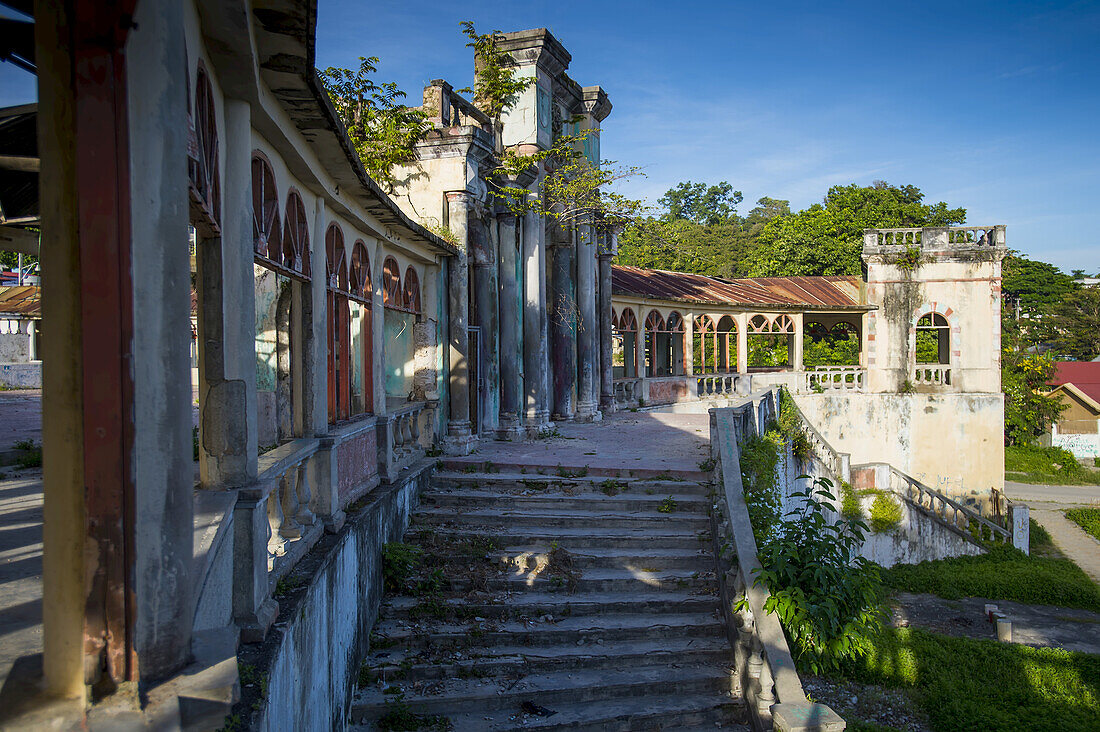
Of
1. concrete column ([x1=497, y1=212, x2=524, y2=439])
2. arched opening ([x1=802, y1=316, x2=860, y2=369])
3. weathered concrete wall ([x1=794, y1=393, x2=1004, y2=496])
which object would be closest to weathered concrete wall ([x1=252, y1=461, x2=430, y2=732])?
concrete column ([x1=497, y1=212, x2=524, y2=439])

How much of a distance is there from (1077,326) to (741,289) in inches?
1238

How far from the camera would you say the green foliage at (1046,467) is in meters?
31.0

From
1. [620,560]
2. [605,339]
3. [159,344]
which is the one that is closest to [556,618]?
[620,560]

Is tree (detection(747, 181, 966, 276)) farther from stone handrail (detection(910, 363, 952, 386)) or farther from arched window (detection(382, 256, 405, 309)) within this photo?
arched window (detection(382, 256, 405, 309))

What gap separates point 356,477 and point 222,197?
3.78m

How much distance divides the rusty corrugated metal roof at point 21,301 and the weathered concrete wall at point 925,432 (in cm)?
2207

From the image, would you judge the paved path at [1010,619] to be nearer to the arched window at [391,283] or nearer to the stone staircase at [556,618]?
the stone staircase at [556,618]

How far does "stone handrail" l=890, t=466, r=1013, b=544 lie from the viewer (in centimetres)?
2044

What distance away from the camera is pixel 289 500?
18.4 feet

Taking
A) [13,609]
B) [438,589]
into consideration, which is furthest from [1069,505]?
[13,609]

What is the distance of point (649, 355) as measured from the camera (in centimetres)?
3189

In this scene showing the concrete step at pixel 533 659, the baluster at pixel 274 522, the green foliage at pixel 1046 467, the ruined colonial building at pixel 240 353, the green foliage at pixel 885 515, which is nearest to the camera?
the ruined colonial building at pixel 240 353

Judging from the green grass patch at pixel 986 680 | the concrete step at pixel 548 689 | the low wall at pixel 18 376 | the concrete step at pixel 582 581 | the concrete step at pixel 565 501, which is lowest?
the green grass patch at pixel 986 680

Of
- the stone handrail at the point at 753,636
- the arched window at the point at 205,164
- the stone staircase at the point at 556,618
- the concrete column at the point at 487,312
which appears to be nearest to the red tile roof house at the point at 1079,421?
the concrete column at the point at 487,312
